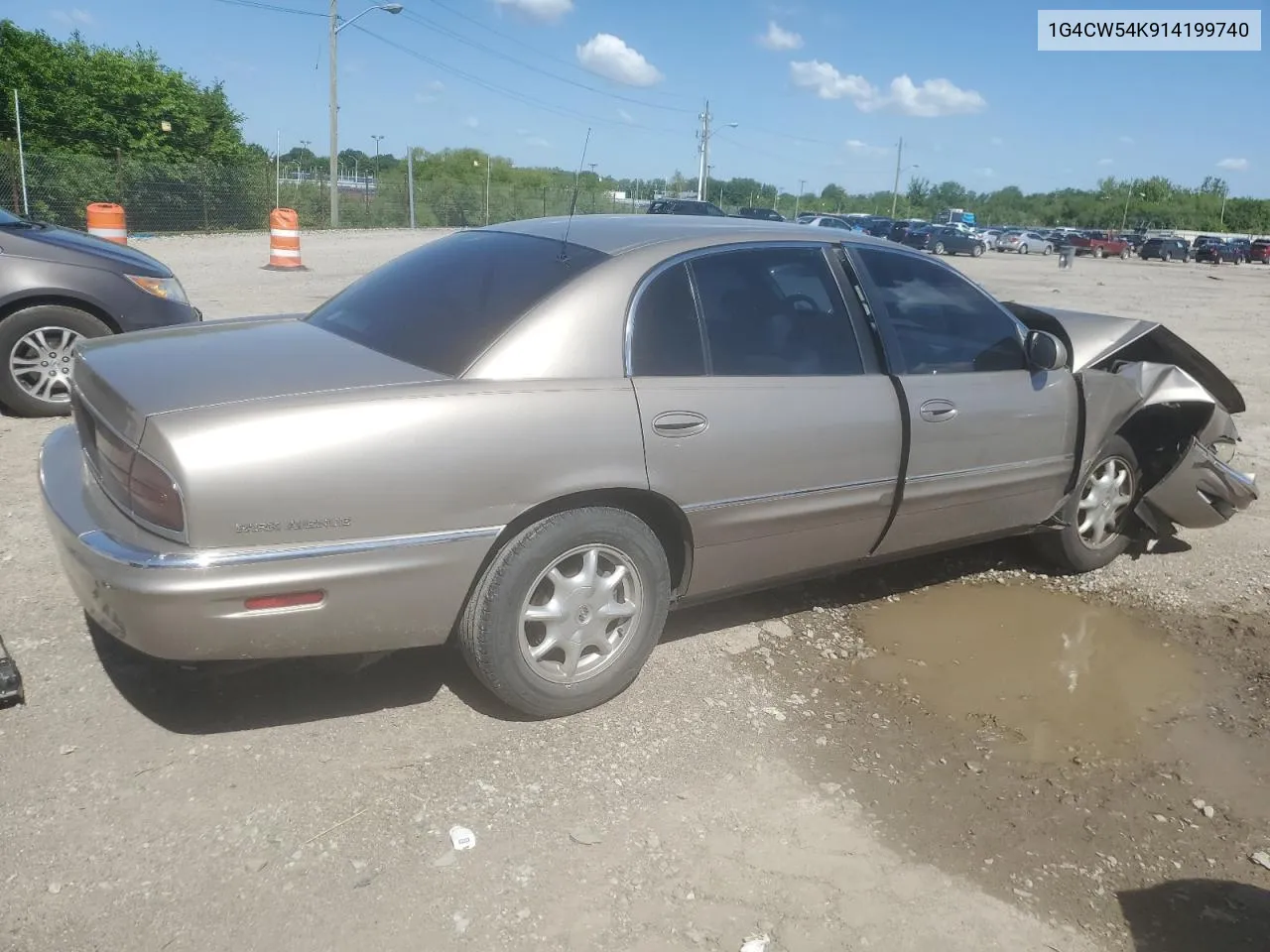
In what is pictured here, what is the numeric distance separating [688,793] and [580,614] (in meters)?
0.65

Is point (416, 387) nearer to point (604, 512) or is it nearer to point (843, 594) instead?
point (604, 512)

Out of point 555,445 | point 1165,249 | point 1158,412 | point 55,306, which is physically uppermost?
point 1165,249

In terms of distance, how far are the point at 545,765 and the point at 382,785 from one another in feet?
1.59

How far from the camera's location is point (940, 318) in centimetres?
433

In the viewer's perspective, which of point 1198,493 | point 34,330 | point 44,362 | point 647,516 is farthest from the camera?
point 44,362

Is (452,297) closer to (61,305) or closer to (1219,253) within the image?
(61,305)

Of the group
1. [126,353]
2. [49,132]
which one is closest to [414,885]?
[126,353]

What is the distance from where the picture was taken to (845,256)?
4039 millimetres

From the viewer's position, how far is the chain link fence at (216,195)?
82.5ft

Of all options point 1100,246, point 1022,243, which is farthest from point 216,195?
point 1100,246

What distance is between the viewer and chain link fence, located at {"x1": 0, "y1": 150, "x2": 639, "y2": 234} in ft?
82.5

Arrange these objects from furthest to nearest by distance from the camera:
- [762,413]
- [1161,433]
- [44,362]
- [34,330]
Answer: [44,362] → [34,330] → [1161,433] → [762,413]

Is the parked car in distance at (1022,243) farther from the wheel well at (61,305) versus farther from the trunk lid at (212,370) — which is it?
the trunk lid at (212,370)

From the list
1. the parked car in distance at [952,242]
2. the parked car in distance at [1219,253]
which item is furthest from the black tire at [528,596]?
the parked car in distance at [1219,253]
